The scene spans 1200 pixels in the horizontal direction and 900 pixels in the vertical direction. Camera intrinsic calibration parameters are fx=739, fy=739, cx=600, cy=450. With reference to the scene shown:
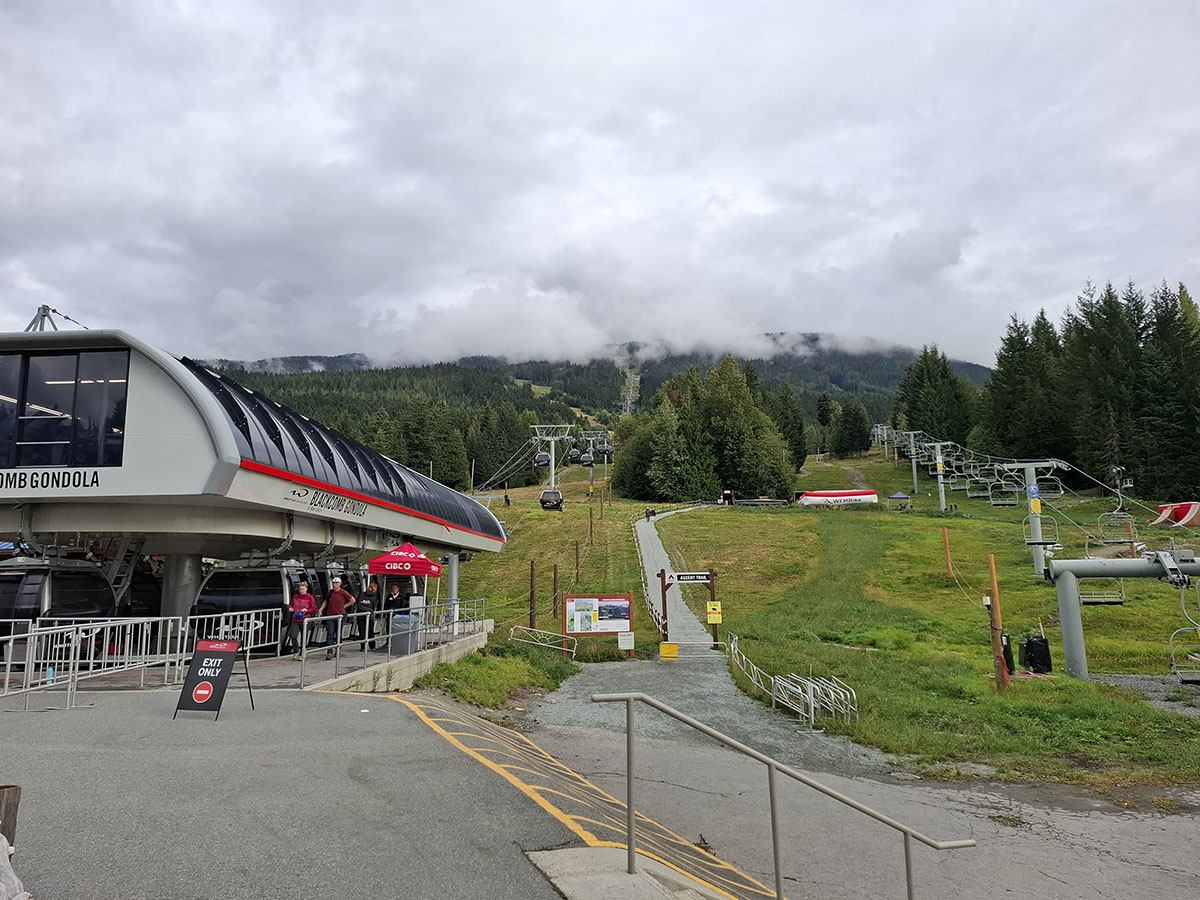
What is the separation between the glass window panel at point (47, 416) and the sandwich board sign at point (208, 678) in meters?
9.25

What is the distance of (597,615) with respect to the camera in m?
29.2

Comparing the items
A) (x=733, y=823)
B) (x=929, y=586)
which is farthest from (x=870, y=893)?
(x=929, y=586)

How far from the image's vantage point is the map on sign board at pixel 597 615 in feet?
95.3

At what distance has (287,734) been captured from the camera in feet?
32.2

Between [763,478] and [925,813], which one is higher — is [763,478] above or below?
above

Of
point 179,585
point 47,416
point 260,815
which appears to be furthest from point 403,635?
point 260,815

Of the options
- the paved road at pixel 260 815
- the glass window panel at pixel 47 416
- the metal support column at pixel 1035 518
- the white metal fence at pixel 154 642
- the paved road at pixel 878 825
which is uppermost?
the glass window panel at pixel 47 416

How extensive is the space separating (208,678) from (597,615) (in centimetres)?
1951

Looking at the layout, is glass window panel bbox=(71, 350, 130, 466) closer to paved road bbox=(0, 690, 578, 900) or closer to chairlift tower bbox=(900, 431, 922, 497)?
paved road bbox=(0, 690, 578, 900)

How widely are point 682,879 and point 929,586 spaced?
42110mm

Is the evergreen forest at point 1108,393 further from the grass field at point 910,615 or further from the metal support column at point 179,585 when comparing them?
the metal support column at point 179,585

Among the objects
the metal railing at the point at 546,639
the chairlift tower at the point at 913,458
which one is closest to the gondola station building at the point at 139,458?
the metal railing at the point at 546,639

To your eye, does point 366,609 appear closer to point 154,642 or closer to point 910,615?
point 154,642

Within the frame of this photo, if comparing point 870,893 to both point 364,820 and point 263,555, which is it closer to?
point 364,820
